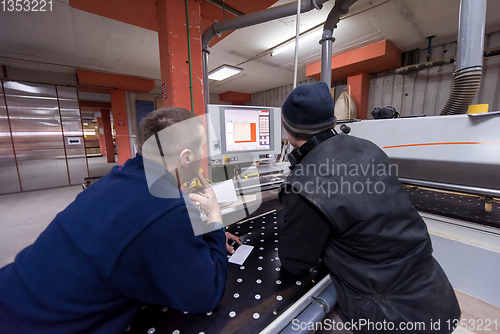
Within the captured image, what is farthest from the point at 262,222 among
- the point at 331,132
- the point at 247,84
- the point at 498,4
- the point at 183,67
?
the point at 247,84

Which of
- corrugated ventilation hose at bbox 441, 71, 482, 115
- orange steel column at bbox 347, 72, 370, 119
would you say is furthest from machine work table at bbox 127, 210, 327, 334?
orange steel column at bbox 347, 72, 370, 119

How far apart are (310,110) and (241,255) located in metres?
0.69

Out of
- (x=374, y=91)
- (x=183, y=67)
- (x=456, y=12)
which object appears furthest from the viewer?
(x=374, y=91)

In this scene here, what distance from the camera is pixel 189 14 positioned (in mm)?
2277

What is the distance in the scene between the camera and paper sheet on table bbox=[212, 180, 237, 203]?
1.13 m

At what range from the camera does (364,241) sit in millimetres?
666

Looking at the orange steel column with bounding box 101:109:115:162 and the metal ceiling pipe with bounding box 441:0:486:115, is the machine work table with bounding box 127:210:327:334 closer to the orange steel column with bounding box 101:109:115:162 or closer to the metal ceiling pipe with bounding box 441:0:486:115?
the metal ceiling pipe with bounding box 441:0:486:115

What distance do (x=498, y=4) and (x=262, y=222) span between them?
4.54m

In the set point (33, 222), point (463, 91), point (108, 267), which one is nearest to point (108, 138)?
point (33, 222)

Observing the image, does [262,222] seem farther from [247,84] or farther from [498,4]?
[247,84]

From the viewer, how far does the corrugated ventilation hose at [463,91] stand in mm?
941

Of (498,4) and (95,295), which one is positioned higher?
(498,4)

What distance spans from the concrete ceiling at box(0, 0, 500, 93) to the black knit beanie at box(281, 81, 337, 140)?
9.53 ft

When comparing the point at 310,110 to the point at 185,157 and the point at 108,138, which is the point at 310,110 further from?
the point at 108,138
